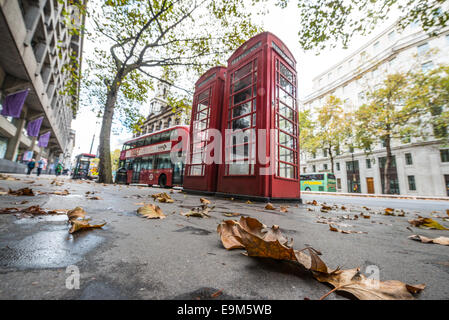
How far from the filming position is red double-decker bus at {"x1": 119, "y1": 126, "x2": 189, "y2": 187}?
10703 millimetres

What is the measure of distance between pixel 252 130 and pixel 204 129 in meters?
2.19

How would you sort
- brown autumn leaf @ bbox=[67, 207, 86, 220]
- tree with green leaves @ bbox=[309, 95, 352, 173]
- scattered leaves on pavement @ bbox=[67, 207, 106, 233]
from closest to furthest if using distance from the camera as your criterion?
scattered leaves on pavement @ bbox=[67, 207, 106, 233], brown autumn leaf @ bbox=[67, 207, 86, 220], tree with green leaves @ bbox=[309, 95, 352, 173]

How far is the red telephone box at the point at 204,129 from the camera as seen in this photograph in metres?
5.84

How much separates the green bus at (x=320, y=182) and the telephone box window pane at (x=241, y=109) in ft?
60.5

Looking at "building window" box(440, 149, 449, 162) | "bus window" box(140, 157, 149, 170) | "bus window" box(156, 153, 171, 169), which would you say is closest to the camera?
"bus window" box(156, 153, 171, 169)

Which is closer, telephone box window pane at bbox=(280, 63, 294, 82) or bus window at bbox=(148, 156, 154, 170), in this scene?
telephone box window pane at bbox=(280, 63, 294, 82)

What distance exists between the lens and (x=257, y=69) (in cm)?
493

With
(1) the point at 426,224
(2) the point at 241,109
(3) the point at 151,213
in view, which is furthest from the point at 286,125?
(3) the point at 151,213

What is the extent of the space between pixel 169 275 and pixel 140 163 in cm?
1405

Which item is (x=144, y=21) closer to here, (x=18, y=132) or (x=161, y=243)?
(x=161, y=243)

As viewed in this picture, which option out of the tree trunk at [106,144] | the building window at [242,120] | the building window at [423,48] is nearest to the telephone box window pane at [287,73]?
the building window at [242,120]

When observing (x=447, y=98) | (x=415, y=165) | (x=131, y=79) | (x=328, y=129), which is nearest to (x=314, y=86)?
(x=328, y=129)

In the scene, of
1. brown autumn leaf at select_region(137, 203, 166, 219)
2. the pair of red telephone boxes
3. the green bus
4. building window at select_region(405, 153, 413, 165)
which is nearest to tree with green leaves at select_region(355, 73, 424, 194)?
the green bus

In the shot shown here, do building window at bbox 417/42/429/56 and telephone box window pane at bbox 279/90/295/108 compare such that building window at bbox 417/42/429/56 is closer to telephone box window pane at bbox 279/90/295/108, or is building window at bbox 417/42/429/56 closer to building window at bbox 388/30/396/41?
building window at bbox 388/30/396/41
